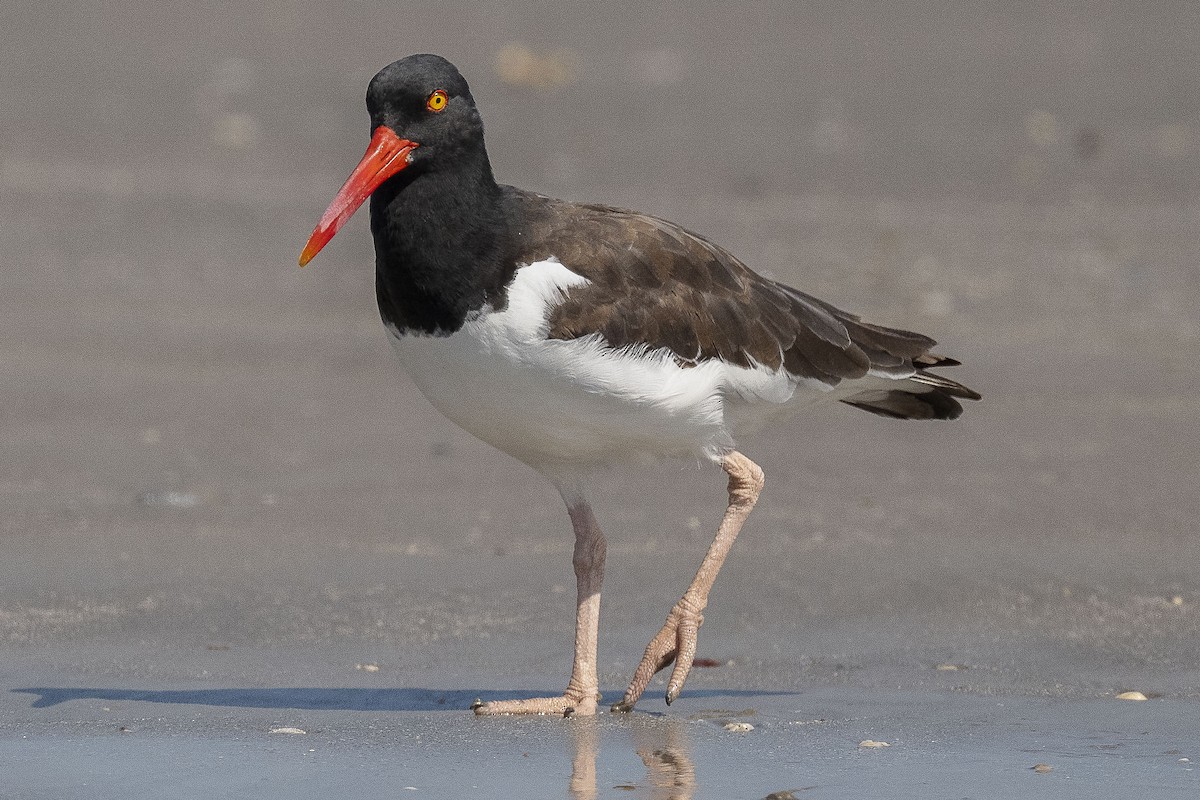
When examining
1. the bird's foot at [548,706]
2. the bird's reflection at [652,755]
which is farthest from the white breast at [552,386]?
the bird's reflection at [652,755]

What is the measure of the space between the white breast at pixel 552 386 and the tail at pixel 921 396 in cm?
90

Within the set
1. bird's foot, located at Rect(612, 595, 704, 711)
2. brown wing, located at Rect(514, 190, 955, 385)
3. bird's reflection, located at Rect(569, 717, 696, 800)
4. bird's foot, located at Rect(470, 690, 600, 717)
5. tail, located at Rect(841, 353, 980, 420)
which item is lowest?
bird's reflection, located at Rect(569, 717, 696, 800)

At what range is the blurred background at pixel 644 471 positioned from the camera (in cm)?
600

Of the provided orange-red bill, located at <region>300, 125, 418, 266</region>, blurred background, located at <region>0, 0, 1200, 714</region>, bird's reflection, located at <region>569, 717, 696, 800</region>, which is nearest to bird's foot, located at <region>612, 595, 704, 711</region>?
bird's reflection, located at <region>569, 717, 696, 800</region>

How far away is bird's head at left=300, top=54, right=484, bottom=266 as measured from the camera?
16.8 ft

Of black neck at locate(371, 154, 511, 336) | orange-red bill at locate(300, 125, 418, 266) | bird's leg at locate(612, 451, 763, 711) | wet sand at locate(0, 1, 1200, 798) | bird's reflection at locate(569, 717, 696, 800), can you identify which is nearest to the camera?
bird's reflection at locate(569, 717, 696, 800)

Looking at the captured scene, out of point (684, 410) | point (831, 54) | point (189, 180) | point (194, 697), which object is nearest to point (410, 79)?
point (684, 410)

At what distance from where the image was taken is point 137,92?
16297 millimetres

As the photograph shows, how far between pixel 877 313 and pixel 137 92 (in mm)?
8009

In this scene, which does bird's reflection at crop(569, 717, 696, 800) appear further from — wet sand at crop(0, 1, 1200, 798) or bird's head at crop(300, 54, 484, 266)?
bird's head at crop(300, 54, 484, 266)

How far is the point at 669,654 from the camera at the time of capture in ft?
17.3

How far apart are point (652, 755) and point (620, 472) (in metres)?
3.50

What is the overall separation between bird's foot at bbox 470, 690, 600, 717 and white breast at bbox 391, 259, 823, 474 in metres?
0.70

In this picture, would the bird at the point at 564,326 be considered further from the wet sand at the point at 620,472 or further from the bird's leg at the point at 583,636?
the wet sand at the point at 620,472
